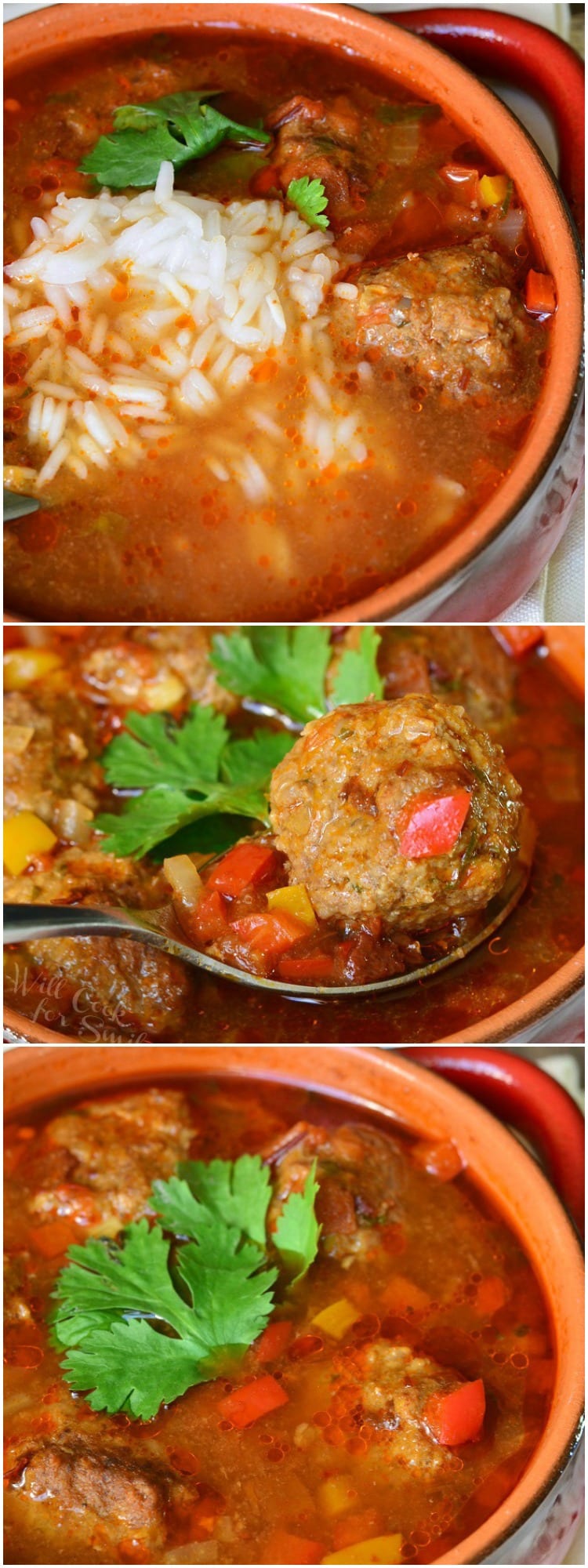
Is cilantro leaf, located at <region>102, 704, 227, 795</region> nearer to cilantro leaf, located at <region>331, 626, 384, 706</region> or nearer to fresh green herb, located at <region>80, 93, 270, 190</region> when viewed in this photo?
cilantro leaf, located at <region>331, 626, 384, 706</region>

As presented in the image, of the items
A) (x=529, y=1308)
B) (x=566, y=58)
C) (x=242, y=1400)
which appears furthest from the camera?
(x=566, y=58)

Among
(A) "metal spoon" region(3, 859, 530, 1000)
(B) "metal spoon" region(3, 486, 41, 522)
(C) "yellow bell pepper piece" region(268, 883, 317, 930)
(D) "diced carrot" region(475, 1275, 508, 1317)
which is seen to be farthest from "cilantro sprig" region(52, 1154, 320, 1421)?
(B) "metal spoon" region(3, 486, 41, 522)

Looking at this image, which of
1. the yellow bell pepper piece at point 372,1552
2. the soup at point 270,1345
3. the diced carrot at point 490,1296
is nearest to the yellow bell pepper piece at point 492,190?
the soup at point 270,1345

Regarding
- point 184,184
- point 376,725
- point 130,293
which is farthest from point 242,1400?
point 184,184

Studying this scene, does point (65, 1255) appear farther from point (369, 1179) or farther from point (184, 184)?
point (184, 184)

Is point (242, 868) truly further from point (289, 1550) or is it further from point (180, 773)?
point (289, 1550)

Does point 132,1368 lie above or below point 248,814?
below

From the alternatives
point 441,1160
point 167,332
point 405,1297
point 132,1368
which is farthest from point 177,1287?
point 167,332
